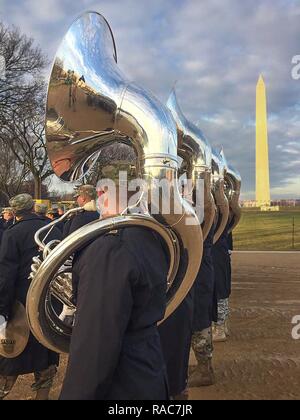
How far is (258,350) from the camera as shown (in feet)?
18.1

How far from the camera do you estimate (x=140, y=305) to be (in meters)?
1.84

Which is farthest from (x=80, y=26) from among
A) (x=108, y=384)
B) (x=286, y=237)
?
(x=286, y=237)

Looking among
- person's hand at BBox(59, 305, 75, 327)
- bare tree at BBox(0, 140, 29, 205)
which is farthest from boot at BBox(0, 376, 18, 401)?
bare tree at BBox(0, 140, 29, 205)

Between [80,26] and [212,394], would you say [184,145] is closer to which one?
[80,26]

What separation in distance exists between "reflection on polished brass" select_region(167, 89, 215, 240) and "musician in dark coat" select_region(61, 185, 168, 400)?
188cm

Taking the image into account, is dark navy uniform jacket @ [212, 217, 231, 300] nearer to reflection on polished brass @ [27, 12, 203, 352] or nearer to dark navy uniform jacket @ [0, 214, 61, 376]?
dark navy uniform jacket @ [0, 214, 61, 376]

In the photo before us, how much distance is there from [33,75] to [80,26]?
16501 mm

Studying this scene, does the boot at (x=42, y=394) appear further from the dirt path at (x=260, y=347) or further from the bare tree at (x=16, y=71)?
the bare tree at (x=16, y=71)

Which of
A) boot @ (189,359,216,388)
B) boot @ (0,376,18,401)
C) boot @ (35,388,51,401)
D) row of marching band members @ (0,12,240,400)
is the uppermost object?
row of marching band members @ (0,12,240,400)

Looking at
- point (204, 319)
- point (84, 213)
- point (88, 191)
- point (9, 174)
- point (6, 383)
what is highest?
point (9, 174)

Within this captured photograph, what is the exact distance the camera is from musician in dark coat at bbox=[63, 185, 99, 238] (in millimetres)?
4750

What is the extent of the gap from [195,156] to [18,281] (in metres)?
1.76

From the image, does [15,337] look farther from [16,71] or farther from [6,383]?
[16,71]

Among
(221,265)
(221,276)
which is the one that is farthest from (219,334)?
(221,265)
